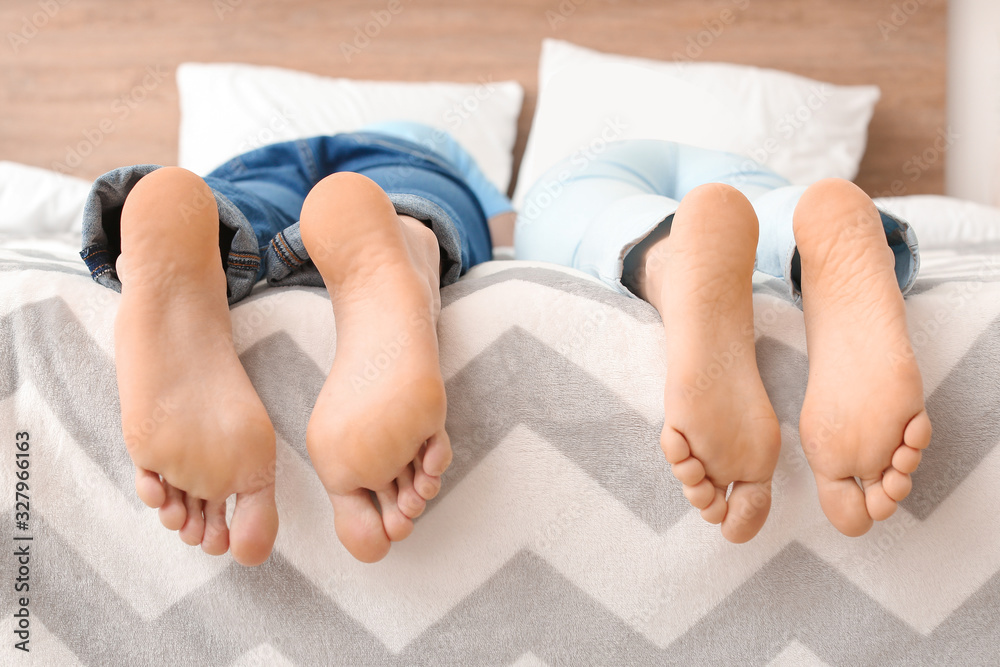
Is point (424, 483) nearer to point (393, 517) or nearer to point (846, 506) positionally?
point (393, 517)

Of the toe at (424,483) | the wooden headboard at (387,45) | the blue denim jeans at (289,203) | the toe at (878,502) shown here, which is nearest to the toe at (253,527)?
the toe at (424,483)

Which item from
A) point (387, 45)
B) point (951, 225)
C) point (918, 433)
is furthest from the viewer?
point (387, 45)

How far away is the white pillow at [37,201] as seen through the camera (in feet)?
4.20

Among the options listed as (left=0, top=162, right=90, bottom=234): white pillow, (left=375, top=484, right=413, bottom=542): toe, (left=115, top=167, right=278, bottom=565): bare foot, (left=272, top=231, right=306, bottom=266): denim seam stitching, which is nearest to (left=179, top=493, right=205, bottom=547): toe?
(left=115, top=167, right=278, bottom=565): bare foot

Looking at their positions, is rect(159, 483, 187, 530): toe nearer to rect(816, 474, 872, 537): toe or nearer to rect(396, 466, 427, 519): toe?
rect(396, 466, 427, 519): toe

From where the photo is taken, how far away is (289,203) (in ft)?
2.57

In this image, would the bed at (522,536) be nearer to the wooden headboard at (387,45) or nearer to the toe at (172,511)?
the toe at (172,511)

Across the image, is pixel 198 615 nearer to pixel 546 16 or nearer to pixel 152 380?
pixel 152 380

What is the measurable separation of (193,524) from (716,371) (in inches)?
15.7

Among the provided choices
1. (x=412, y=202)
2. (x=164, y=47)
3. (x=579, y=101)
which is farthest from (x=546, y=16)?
(x=412, y=202)

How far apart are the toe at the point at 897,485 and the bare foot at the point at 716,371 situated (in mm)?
80

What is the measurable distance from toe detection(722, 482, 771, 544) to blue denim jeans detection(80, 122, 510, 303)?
335mm

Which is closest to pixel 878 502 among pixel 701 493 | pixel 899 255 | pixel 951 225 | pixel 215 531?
pixel 701 493

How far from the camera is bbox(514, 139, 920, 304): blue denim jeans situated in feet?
2.02
